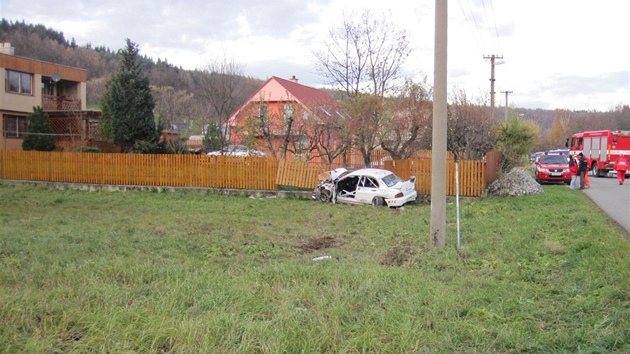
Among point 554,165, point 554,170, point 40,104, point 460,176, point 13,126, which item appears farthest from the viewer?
point 40,104

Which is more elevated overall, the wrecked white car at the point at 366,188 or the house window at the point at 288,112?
the house window at the point at 288,112

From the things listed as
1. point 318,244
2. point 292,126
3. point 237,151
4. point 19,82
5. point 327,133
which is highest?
point 19,82

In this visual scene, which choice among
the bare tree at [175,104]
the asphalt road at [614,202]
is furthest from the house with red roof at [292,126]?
the bare tree at [175,104]

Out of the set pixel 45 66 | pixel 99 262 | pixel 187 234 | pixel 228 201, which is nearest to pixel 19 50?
pixel 45 66

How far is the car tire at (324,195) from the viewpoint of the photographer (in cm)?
1946

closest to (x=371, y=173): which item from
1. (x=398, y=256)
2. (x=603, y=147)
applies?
(x=398, y=256)

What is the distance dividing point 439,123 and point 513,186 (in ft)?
38.7

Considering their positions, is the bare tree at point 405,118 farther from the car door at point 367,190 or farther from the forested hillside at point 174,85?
the forested hillside at point 174,85

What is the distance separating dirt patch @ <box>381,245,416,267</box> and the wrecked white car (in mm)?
7989

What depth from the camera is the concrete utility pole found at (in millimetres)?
9859

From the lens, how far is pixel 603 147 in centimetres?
3112

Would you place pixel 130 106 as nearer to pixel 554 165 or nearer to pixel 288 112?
pixel 288 112

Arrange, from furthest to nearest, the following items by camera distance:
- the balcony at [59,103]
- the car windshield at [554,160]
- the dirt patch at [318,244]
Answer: the balcony at [59,103]
the car windshield at [554,160]
the dirt patch at [318,244]

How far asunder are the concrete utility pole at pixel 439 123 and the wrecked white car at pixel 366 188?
25.6ft
